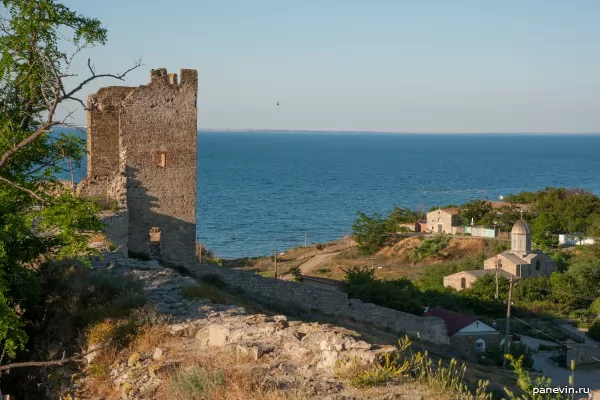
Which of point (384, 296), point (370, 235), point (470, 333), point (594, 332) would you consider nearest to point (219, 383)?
point (384, 296)

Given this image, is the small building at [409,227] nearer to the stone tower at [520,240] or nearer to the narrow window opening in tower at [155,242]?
the stone tower at [520,240]

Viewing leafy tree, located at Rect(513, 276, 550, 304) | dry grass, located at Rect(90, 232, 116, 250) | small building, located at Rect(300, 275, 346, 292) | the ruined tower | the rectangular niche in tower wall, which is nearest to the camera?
dry grass, located at Rect(90, 232, 116, 250)

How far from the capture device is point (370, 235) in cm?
5762

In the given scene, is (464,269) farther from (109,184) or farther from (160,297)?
(160,297)

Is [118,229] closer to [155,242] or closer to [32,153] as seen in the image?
[155,242]

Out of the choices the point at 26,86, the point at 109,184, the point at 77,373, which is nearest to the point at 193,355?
the point at 77,373

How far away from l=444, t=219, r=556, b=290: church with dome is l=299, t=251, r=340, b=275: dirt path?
983 centimetres

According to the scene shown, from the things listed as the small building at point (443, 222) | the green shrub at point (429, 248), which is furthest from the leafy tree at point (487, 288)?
the small building at point (443, 222)

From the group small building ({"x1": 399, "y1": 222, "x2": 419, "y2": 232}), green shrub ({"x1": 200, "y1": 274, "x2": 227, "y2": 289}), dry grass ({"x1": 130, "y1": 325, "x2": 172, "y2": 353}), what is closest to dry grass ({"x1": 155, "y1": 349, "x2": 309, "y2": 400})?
dry grass ({"x1": 130, "y1": 325, "x2": 172, "y2": 353})

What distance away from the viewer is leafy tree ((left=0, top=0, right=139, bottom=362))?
9.16m

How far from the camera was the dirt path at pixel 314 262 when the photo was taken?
48.8m

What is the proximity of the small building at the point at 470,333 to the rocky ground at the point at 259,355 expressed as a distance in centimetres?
1878

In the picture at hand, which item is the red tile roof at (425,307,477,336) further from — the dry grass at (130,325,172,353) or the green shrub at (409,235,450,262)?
the green shrub at (409,235,450,262)

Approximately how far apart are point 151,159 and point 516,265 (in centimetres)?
2808
